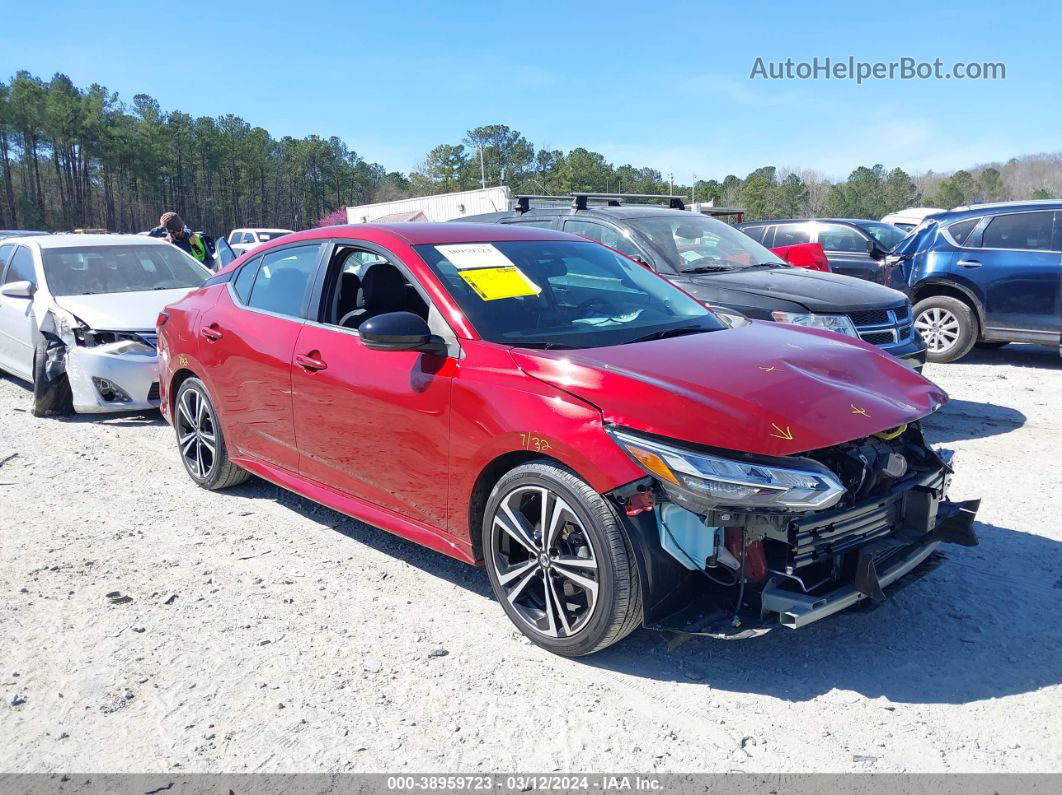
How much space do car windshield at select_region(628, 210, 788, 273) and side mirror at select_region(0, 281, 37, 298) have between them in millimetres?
5644

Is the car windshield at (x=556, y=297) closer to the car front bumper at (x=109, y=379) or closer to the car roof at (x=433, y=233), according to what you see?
the car roof at (x=433, y=233)

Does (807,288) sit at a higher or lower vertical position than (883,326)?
higher

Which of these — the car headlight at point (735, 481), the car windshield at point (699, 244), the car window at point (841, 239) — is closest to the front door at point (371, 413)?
the car headlight at point (735, 481)

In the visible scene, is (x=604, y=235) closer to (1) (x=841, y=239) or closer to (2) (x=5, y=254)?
(2) (x=5, y=254)

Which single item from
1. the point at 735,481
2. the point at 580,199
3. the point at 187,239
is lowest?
the point at 735,481

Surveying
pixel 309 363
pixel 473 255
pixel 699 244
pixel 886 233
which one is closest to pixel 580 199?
pixel 699 244

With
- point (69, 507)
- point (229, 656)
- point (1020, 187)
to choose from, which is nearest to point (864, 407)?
point (229, 656)

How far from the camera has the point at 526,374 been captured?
3344 millimetres

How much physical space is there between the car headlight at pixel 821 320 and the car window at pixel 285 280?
350 cm

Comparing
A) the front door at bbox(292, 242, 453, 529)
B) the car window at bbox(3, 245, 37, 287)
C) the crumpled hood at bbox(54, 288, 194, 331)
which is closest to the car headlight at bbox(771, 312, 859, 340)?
the front door at bbox(292, 242, 453, 529)

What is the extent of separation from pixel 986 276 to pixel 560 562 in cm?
837

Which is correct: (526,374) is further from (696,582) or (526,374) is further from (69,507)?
(69,507)

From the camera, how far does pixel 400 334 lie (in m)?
3.57

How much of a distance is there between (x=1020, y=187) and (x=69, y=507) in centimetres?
8470
